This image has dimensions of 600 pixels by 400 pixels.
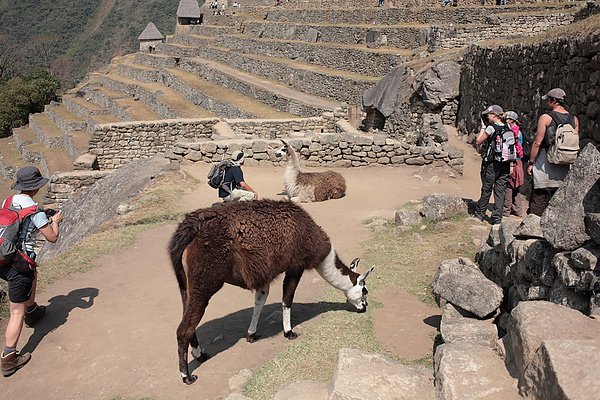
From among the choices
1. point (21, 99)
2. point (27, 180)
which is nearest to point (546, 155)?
point (27, 180)

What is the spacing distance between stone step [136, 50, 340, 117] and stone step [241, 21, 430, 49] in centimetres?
455

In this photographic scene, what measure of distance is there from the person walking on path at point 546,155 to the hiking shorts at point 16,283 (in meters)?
5.81

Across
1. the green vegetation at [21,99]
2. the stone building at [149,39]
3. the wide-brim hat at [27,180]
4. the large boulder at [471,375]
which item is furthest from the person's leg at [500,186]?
the stone building at [149,39]

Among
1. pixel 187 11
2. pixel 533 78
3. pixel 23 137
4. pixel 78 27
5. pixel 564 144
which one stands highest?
pixel 187 11

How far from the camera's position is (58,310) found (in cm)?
593

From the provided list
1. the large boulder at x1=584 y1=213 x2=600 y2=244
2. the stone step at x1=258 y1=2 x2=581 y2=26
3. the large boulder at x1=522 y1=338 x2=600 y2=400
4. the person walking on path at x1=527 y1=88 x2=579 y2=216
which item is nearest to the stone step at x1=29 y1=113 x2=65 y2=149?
the stone step at x1=258 y1=2 x2=581 y2=26

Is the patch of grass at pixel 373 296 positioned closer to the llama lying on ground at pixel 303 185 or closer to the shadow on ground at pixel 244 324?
the shadow on ground at pixel 244 324

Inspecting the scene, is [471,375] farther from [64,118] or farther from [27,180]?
[64,118]

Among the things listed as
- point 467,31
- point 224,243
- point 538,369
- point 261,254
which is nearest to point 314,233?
point 261,254

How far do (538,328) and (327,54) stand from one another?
29299 millimetres

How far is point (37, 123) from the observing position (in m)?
36.5

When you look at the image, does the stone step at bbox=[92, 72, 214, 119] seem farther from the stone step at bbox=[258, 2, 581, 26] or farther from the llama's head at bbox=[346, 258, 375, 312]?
the llama's head at bbox=[346, 258, 375, 312]

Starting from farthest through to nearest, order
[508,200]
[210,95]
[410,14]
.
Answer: [210,95] → [410,14] → [508,200]

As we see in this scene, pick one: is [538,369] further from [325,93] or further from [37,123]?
[37,123]
